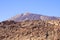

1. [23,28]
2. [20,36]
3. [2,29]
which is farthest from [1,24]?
[20,36]

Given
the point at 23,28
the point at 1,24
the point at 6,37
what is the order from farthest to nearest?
the point at 1,24
the point at 23,28
the point at 6,37

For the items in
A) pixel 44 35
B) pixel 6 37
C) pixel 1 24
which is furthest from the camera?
pixel 1 24

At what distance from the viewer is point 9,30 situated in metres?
31.8

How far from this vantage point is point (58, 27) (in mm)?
29641

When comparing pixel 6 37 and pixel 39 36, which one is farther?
pixel 6 37

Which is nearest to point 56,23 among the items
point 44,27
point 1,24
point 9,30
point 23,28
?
point 44,27

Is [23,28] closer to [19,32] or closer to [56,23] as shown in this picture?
[19,32]

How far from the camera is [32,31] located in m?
29.4

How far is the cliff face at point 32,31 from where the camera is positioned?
87.5 feet

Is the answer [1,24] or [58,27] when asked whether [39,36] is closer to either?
[58,27]

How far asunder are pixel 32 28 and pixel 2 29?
4804 mm

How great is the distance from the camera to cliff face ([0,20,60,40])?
2666 centimetres

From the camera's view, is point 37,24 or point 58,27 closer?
point 58,27

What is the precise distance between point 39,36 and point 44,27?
3.93 metres
